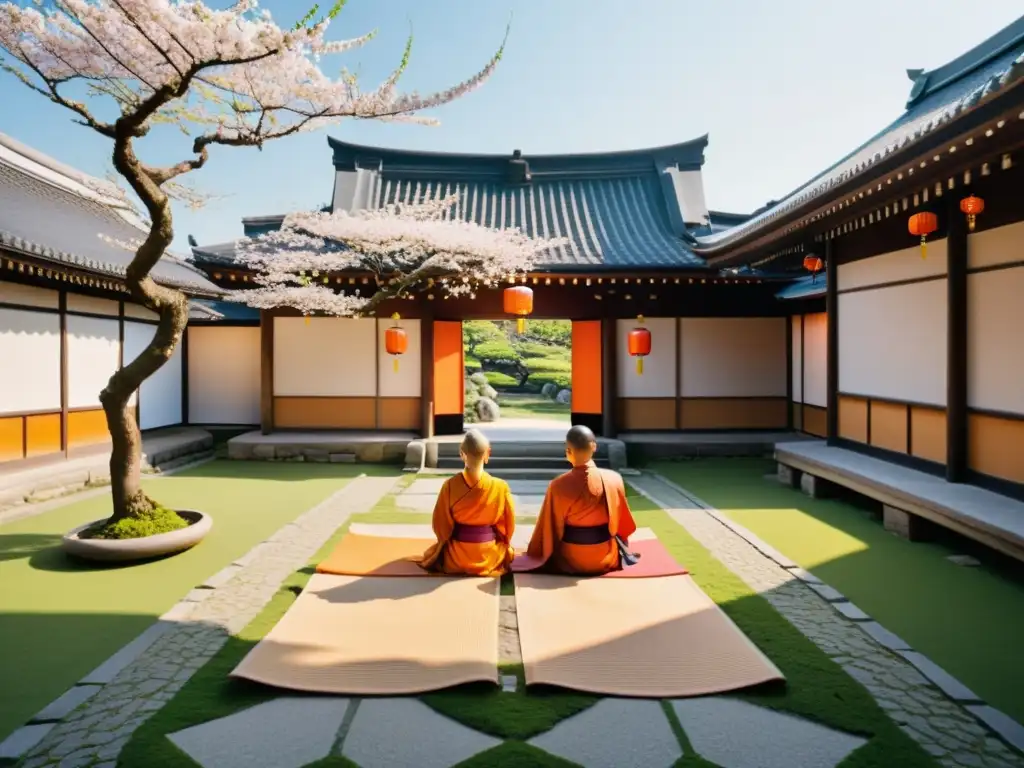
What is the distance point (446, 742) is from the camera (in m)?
3.21

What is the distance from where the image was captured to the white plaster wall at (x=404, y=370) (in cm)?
1320

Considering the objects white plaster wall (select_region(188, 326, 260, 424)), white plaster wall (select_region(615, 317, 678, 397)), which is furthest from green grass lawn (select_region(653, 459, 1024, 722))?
white plaster wall (select_region(188, 326, 260, 424))

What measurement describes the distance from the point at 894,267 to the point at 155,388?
13404mm

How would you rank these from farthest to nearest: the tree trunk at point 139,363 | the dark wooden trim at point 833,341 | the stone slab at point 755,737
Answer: the dark wooden trim at point 833,341
the tree trunk at point 139,363
the stone slab at point 755,737

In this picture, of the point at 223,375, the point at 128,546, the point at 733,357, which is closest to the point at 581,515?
the point at 128,546

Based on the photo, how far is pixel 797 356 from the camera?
43.2 feet

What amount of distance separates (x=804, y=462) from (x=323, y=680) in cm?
765

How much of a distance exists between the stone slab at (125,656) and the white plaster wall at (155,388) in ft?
30.3

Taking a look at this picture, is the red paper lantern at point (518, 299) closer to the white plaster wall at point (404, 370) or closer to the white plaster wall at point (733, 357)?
the white plaster wall at point (404, 370)

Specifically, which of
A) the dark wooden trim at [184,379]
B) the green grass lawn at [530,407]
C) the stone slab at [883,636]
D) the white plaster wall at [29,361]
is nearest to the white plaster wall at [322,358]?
the dark wooden trim at [184,379]

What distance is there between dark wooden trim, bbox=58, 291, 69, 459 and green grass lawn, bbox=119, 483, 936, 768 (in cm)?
765

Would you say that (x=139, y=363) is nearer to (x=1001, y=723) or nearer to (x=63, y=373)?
(x=63, y=373)

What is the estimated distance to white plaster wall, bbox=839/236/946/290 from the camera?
7636 millimetres

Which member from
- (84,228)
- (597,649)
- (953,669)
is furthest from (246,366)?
(953,669)
